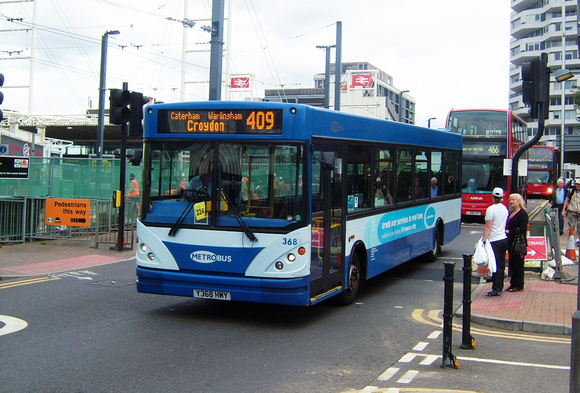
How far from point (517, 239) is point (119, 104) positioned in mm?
8963

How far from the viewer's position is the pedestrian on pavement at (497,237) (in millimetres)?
10102

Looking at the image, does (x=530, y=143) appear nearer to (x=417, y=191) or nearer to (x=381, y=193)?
(x=417, y=191)

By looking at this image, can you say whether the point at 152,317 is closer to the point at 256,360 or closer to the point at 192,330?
the point at 192,330

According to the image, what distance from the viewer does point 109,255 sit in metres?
15.0

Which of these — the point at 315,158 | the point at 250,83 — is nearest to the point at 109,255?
the point at 315,158

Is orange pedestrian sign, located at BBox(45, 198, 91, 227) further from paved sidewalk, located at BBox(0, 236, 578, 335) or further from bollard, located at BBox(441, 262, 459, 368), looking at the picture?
bollard, located at BBox(441, 262, 459, 368)

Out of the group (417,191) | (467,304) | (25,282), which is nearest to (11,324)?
(25,282)

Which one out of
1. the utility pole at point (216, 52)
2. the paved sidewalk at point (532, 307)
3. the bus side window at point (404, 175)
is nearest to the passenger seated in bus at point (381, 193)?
the bus side window at point (404, 175)

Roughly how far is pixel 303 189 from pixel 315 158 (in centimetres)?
50

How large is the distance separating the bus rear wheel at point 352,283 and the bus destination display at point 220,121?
2.56 metres

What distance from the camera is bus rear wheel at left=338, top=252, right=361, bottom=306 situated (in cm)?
940

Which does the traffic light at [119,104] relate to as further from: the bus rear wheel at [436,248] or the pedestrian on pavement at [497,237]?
the pedestrian on pavement at [497,237]

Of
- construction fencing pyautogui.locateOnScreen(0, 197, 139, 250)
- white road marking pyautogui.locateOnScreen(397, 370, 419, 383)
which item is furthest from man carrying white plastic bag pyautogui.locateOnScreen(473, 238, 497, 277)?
construction fencing pyautogui.locateOnScreen(0, 197, 139, 250)

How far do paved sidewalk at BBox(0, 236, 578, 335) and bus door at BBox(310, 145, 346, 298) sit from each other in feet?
6.45
